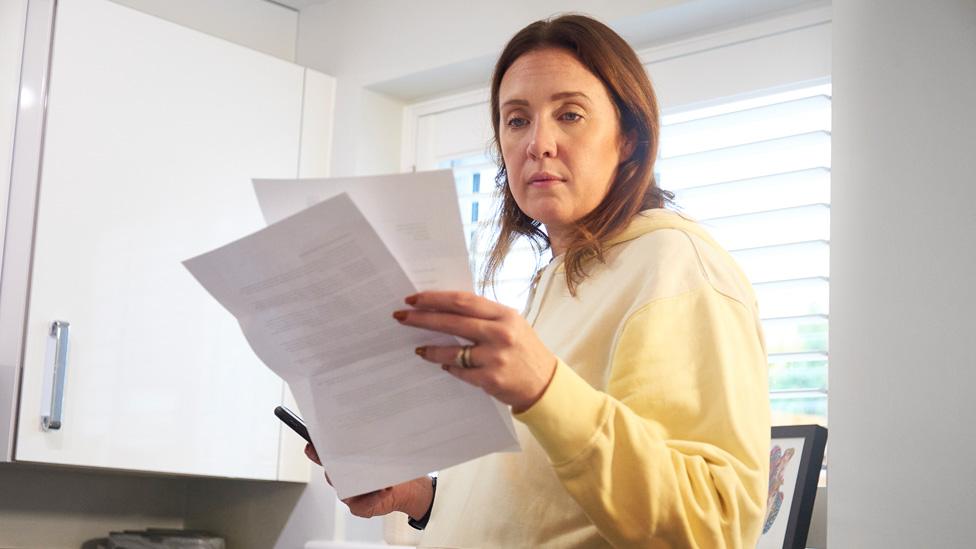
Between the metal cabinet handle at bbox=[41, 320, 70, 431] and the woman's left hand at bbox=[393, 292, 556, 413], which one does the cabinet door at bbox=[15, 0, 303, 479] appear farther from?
the woman's left hand at bbox=[393, 292, 556, 413]

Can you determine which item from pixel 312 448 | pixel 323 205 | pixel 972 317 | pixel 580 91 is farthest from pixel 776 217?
pixel 323 205

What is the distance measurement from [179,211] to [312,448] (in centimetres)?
153

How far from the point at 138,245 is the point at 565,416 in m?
1.82

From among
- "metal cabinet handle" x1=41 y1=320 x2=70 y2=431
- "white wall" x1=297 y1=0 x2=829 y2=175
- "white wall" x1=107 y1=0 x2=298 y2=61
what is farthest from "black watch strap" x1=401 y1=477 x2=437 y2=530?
"white wall" x1=107 y1=0 x2=298 y2=61

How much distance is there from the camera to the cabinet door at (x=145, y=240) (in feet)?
7.79

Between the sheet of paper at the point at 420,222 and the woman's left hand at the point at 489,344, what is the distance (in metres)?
0.04

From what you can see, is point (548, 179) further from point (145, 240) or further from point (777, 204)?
point (145, 240)

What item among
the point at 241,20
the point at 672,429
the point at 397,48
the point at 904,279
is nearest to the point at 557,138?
the point at 672,429

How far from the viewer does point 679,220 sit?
113cm

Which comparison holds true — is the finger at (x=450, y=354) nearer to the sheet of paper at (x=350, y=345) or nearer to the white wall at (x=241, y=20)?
the sheet of paper at (x=350, y=345)

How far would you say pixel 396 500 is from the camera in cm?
126

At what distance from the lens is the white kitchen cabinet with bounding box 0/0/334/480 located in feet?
7.70

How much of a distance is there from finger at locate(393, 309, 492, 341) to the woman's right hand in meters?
0.38

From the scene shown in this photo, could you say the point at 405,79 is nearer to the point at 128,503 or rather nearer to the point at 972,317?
the point at 128,503
